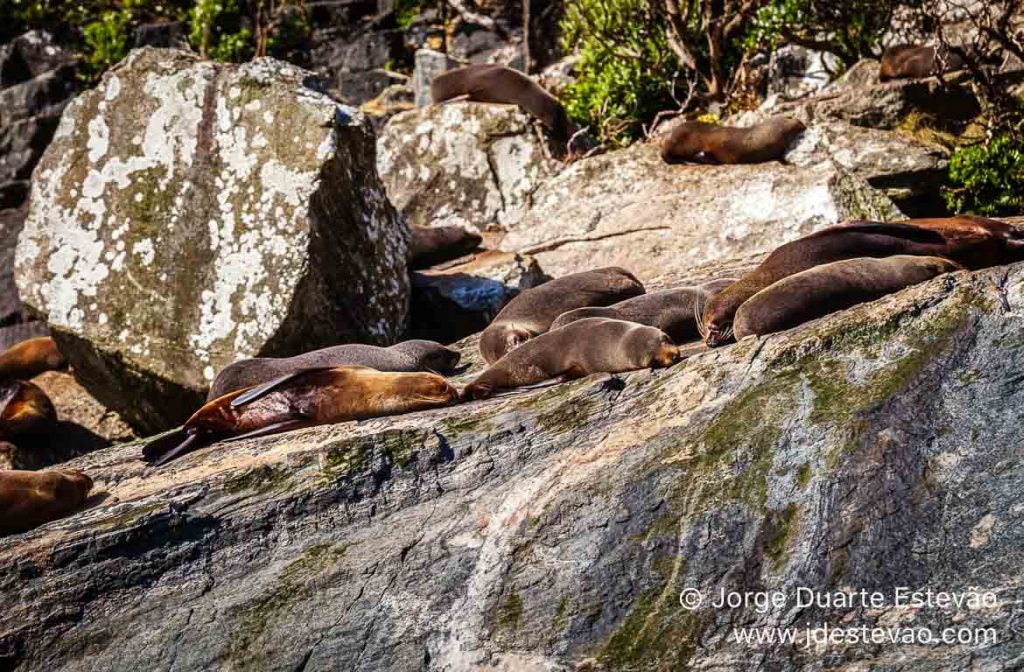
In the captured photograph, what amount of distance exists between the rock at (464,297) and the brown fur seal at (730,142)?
227cm

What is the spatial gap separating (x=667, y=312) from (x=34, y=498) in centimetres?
338

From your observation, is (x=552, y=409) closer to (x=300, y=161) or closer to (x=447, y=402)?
(x=447, y=402)

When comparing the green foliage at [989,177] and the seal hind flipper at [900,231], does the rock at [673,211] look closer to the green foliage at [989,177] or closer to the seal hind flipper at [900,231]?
the green foliage at [989,177]

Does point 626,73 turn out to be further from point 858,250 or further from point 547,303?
point 858,250

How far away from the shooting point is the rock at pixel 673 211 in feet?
31.1

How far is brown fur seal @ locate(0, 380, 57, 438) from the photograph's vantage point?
362 inches

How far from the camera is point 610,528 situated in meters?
4.48

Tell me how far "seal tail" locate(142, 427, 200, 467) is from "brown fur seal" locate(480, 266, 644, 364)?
206cm

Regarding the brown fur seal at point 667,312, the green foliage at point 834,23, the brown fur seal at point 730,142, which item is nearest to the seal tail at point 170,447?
the brown fur seal at point 667,312

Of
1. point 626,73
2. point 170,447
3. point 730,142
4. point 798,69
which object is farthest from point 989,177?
point 170,447

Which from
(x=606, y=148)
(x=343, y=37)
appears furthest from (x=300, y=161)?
(x=343, y=37)

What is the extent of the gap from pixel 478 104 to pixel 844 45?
4.40 m

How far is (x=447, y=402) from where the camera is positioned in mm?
5883

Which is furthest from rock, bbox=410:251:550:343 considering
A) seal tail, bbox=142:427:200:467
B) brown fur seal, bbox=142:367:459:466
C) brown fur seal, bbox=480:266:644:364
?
seal tail, bbox=142:427:200:467
